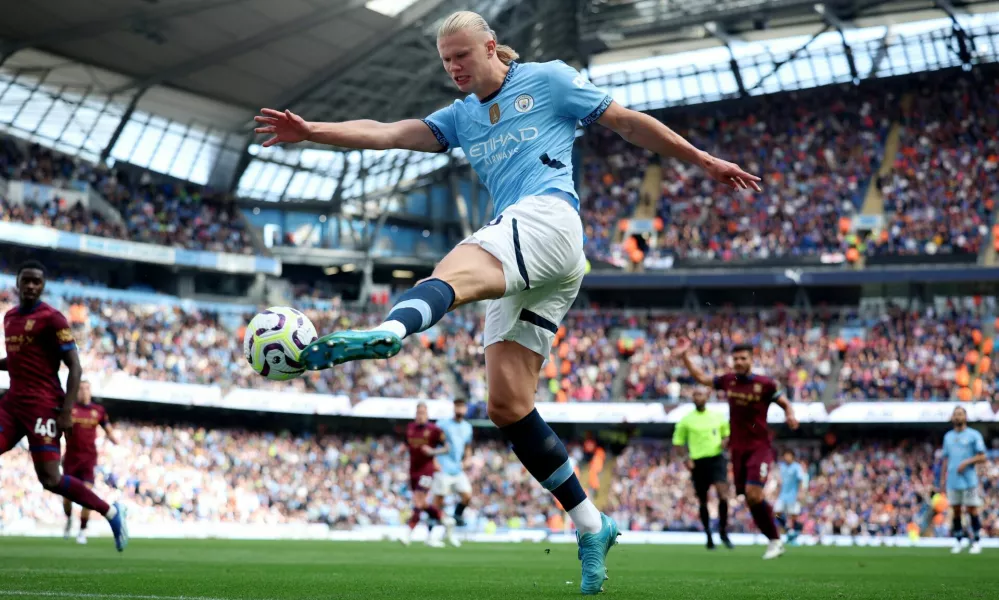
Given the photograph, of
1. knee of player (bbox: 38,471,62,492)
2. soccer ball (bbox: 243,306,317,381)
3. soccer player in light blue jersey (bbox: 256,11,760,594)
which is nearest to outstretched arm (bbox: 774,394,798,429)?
soccer player in light blue jersey (bbox: 256,11,760,594)

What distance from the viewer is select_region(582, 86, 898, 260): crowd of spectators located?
44.1 metres

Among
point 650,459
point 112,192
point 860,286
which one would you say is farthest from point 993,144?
point 112,192

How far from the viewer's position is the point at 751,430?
14164 millimetres

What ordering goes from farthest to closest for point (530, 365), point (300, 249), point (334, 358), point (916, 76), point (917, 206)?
point (300, 249), point (916, 76), point (917, 206), point (530, 365), point (334, 358)

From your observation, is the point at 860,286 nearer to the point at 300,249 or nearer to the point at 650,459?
the point at 650,459

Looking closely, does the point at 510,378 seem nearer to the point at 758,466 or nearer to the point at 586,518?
the point at 586,518

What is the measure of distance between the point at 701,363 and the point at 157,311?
1872 centimetres

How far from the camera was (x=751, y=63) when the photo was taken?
4588cm

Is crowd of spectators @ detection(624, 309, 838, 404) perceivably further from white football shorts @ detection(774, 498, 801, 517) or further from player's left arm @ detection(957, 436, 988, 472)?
player's left arm @ detection(957, 436, 988, 472)

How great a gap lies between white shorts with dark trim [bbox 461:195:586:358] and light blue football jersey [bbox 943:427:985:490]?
45.1ft

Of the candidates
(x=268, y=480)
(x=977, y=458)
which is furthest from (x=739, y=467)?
(x=268, y=480)

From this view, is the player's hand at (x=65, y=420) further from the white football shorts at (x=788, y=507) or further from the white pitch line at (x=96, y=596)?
the white football shorts at (x=788, y=507)

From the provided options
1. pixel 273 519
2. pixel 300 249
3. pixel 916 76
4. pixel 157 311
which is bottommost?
pixel 273 519

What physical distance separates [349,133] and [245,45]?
106 feet
